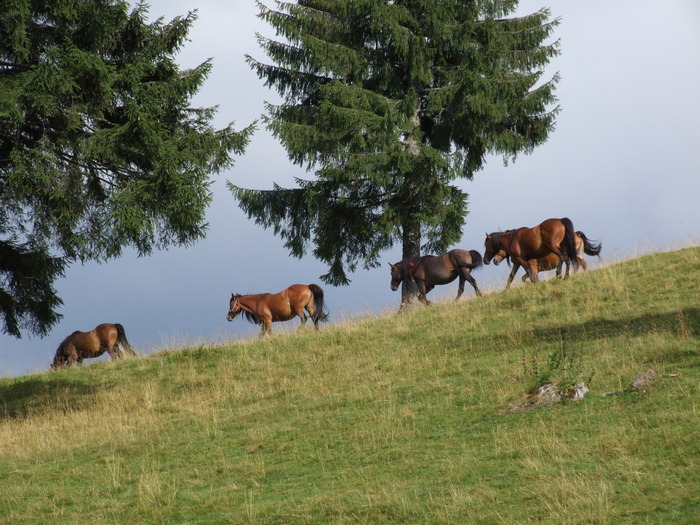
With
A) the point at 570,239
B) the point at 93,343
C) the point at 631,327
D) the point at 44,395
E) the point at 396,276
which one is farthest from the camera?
the point at 396,276

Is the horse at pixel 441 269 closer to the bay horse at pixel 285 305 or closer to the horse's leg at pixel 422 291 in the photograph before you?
the horse's leg at pixel 422 291

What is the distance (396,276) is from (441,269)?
1.62m

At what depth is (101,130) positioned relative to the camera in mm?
17031

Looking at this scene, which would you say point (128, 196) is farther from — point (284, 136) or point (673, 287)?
point (673, 287)

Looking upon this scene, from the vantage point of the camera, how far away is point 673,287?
19.3 m

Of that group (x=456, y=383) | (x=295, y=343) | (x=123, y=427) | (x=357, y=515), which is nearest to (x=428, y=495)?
(x=357, y=515)

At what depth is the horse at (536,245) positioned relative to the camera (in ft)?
72.2

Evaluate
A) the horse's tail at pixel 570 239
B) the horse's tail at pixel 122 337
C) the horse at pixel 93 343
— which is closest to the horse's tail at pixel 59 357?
the horse at pixel 93 343

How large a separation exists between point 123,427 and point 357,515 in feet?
25.4

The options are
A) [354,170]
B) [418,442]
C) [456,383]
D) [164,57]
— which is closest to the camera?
[418,442]

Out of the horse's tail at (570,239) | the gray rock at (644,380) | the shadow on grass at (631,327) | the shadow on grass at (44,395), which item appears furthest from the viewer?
the horse's tail at (570,239)

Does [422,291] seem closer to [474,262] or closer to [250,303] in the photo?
[474,262]

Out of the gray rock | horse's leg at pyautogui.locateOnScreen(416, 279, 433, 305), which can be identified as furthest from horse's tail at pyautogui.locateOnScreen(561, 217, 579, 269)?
the gray rock

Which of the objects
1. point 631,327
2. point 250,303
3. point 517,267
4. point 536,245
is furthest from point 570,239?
point 250,303
